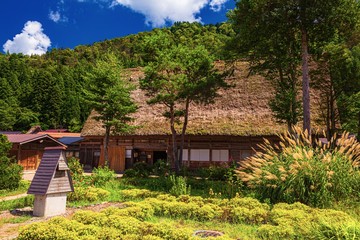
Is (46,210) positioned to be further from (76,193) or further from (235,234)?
(235,234)

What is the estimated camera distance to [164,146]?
68.1 ft

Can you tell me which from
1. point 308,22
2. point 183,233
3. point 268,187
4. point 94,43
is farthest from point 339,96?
point 94,43

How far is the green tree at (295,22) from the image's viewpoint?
11609 millimetres

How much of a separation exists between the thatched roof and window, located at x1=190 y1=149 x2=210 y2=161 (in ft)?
5.44

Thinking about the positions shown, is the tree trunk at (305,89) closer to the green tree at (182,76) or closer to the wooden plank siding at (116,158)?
the green tree at (182,76)

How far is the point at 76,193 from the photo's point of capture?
9602 mm

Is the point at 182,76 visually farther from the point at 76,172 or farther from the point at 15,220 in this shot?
the point at 15,220

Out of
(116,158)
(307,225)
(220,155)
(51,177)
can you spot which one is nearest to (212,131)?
(220,155)

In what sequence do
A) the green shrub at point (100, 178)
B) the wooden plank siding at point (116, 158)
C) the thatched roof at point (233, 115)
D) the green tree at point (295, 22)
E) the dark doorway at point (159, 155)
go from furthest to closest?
the dark doorway at point (159, 155) → the wooden plank siding at point (116, 158) → the thatched roof at point (233, 115) → the green shrub at point (100, 178) → the green tree at point (295, 22)

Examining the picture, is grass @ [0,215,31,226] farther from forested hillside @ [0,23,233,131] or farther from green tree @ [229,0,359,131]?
forested hillside @ [0,23,233,131]

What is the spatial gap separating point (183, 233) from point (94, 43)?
80.5 m

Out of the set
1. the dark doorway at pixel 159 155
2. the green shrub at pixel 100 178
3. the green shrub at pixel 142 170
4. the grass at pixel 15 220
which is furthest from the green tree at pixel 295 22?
the dark doorway at pixel 159 155

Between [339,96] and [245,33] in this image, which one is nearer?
[245,33]

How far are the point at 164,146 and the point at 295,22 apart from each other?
39.4ft
